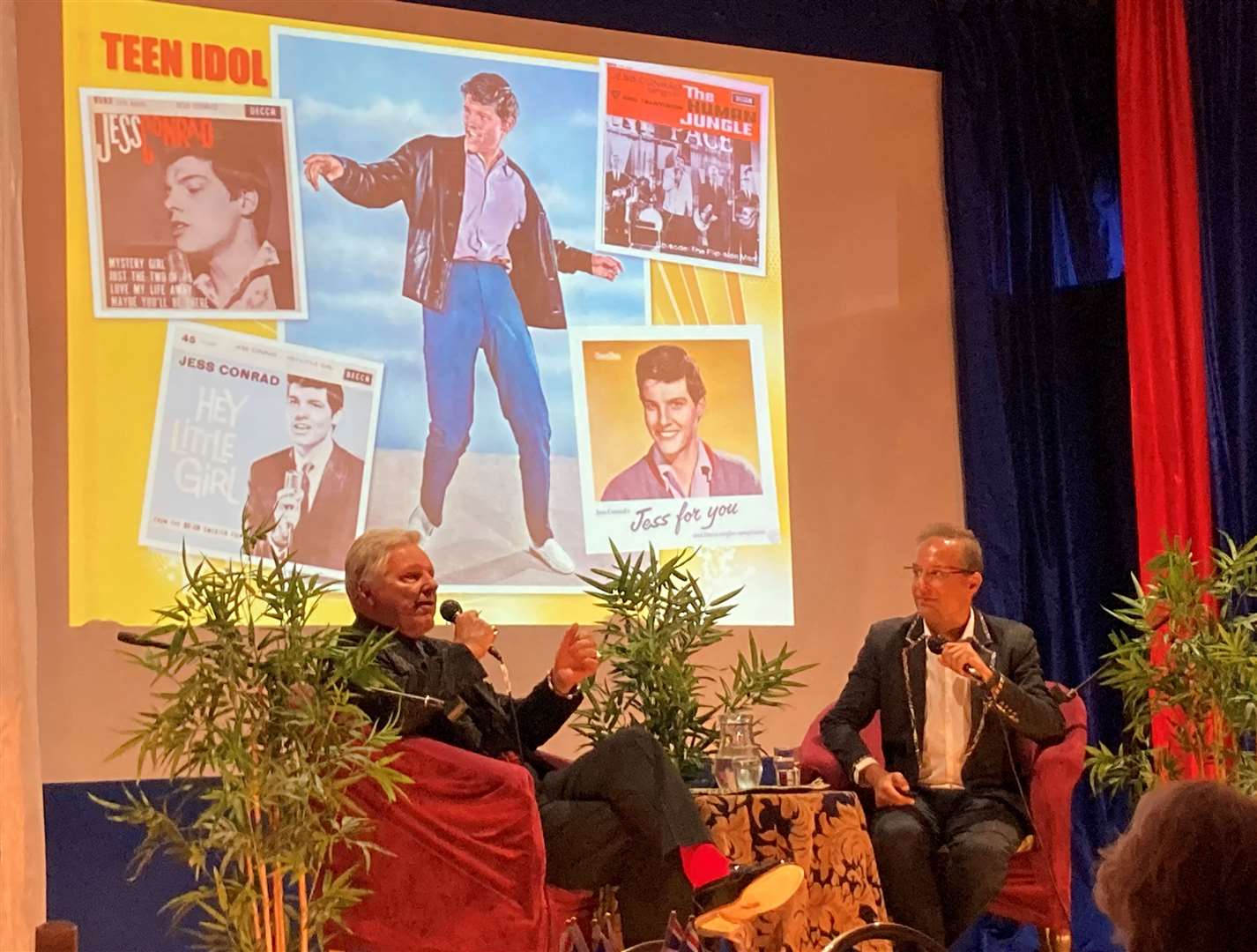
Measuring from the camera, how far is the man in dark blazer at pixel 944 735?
148 inches

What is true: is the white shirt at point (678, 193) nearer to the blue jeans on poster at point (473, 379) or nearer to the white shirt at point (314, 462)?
the blue jeans on poster at point (473, 379)

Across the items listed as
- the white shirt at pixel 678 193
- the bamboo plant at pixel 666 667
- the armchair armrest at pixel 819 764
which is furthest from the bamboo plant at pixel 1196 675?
the white shirt at pixel 678 193

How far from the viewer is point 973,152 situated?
19.4ft

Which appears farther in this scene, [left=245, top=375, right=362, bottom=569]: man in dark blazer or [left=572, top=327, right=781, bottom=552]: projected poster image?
[left=572, top=327, right=781, bottom=552]: projected poster image

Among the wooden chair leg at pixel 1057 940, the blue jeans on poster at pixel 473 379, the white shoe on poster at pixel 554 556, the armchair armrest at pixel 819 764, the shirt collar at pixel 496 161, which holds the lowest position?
the wooden chair leg at pixel 1057 940

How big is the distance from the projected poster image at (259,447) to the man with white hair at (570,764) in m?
0.76

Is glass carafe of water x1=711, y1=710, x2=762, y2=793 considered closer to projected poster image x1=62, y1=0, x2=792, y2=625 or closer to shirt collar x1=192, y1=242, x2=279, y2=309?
projected poster image x1=62, y1=0, x2=792, y2=625

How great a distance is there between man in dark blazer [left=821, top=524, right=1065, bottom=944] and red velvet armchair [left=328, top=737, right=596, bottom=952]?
103cm

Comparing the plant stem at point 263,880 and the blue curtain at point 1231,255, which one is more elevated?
the blue curtain at point 1231,255

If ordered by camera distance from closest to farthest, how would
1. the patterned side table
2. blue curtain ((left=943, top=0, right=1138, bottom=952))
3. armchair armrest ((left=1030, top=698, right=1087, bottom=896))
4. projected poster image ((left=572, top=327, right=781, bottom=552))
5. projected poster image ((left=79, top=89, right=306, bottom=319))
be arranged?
1. the patterned side table
2. armchair armrest ((left=1030, top=698, right=1087, bottom=896))
3. projected poster image ((left=79, top=89, right=306, bottom=319))
4. projected poster image ((left=572, top=327, right=781, bottom=552))
5. blue curtain ((left=943, top=0, right=1138, bottom=952))

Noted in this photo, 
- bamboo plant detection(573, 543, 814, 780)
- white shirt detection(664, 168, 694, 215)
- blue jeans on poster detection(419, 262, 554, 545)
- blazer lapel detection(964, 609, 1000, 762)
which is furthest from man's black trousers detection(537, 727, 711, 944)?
white shirt detection(664, 168, 694, 215)

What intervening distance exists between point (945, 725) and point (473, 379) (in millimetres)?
1836

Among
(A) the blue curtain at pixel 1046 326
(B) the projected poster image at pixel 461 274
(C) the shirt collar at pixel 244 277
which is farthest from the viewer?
(A) the blue curtain at pixel 1046 326

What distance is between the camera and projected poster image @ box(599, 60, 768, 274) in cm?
520
